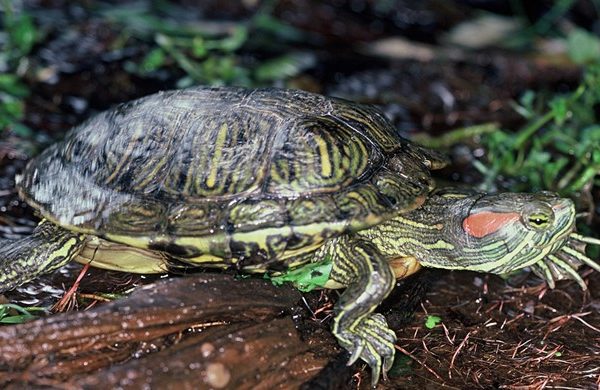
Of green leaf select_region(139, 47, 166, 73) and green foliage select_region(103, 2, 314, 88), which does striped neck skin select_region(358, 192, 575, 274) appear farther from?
green leaf select_region(139, 47, 166, 73)

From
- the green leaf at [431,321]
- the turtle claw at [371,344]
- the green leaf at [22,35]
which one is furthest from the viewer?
the green leaf at [22,35]

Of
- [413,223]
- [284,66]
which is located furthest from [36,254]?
[284,66]

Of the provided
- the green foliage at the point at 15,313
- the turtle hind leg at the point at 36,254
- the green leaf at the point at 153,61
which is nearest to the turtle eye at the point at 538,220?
the turtle hind leg at the point at 36,254

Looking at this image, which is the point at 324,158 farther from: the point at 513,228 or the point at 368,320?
the point at 513,228

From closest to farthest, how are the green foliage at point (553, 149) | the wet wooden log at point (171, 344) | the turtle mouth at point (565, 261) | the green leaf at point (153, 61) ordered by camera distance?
the wet wooden log at point (171, 344), the turtle mouth at point (565, 261), the green foliage at point (553, 149), the green leaf at point (153, 61)

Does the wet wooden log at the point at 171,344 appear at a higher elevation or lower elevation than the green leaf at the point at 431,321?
higher

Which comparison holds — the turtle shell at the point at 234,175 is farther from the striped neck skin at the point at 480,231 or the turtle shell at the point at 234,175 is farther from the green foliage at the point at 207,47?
the green foliage at the point at 207,47

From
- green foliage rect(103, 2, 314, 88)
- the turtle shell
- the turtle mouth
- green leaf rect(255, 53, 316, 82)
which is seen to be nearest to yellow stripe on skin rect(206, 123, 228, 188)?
the turtle shell

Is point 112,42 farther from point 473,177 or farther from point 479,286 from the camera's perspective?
point 479,286
